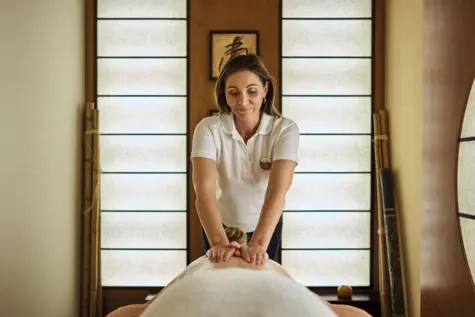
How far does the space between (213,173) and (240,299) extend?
1062 millimetres

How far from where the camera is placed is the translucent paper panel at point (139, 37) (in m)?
4.22

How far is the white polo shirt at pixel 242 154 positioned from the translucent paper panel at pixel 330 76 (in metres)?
1.94

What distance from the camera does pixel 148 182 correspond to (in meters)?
4.22

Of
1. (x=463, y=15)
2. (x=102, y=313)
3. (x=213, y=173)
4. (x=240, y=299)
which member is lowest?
(x=102, y=313)

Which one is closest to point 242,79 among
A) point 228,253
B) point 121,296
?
point 228,253

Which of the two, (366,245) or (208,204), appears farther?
(366,245)

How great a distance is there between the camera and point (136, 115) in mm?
4230

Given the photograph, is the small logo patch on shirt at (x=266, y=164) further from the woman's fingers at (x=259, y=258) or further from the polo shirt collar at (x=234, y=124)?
the woman's fingers at (x=259, y=258)

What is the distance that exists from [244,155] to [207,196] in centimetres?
26

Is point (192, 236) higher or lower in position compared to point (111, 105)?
lower

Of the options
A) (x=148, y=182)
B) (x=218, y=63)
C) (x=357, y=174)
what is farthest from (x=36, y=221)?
(x=357, y=174)

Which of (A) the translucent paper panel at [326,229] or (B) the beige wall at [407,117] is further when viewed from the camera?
(A) the translucent paper panel at [326,229]

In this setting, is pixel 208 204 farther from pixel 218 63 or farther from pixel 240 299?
pixel 218 63

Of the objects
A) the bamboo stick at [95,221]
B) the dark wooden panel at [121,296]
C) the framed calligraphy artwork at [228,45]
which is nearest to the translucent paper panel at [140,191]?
the bamboo stick at [95,221]
